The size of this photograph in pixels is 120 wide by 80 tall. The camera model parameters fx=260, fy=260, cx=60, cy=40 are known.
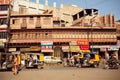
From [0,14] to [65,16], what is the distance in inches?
1495

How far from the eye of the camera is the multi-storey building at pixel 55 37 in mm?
55688

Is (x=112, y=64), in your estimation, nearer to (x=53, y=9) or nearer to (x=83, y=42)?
(x=83, y=42)

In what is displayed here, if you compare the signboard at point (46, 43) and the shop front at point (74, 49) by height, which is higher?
the signboard at point (46, 43)

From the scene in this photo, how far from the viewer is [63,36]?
56.9m

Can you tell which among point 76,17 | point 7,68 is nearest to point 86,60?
point 7,68

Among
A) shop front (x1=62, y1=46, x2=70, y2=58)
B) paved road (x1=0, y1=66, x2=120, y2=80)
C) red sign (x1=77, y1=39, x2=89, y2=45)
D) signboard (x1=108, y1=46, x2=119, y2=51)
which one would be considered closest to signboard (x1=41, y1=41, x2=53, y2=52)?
shop front (x1=62, y1=46, x2=70, y2=58)

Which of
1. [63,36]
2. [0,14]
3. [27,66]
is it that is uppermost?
[0,14]

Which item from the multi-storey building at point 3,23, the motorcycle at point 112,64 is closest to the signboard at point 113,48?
the multi-storey building at point 3,23

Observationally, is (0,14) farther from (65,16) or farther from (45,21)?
(65,16)

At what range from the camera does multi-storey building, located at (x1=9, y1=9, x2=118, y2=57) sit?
183ft

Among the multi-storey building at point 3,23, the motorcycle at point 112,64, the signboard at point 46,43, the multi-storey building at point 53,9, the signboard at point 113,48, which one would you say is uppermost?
the multi-storey building at point 53,9

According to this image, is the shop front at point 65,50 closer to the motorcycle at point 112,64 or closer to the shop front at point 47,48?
the shop front at point 47,48

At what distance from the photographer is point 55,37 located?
186ft

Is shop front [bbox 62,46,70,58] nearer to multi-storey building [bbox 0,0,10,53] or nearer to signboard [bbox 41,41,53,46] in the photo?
signboard [bbox 41,41,53,46]
